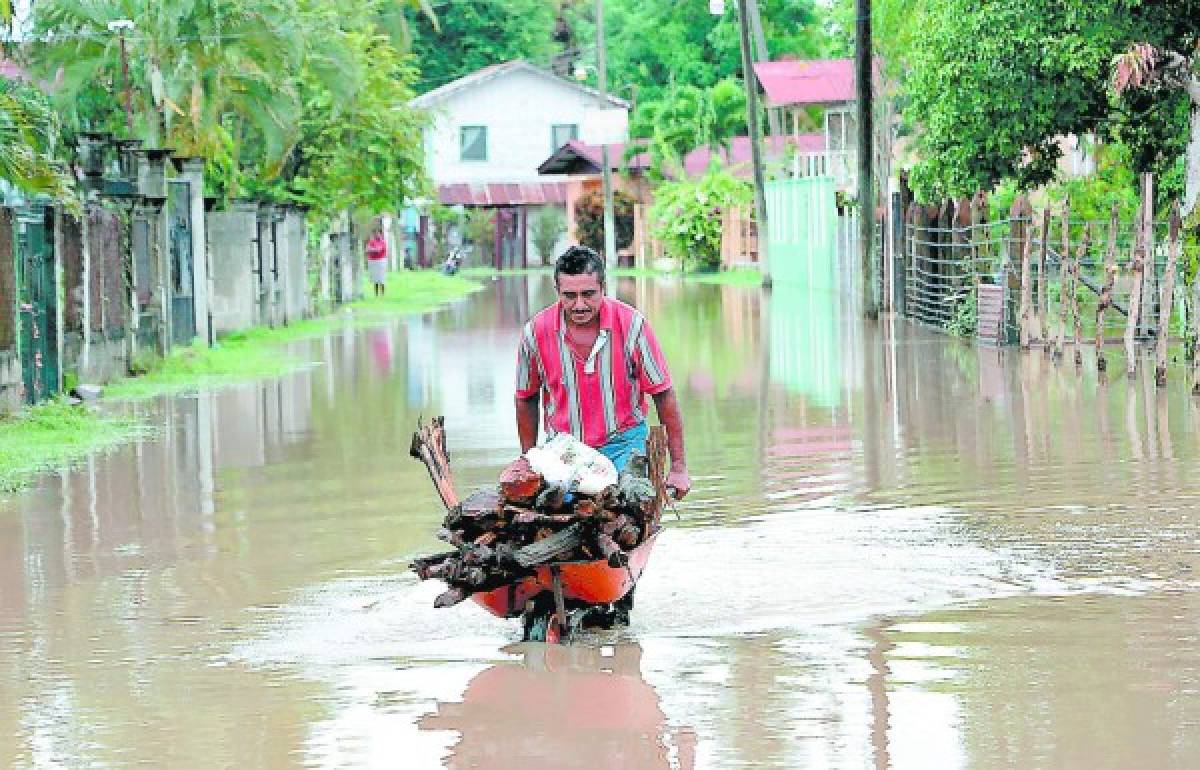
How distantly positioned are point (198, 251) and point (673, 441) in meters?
21.3

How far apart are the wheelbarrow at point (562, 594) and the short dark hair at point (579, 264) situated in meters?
1.12

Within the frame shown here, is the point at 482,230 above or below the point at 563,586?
above

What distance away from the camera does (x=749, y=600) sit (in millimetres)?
10586

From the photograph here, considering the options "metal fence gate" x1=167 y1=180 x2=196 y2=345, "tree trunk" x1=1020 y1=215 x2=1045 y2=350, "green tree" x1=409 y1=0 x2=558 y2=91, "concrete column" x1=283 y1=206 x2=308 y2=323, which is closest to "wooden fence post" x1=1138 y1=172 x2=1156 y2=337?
"tree trunk" x1=1020 y1=215 x2=1045 y2=350

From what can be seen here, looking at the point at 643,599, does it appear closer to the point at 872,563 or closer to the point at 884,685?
the point at 872,563

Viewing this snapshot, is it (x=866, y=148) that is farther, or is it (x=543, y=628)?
(x=866, y=148)

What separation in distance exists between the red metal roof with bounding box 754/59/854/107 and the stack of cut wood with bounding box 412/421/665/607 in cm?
5386

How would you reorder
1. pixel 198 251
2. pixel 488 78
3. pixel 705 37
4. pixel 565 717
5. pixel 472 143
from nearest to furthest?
pixel 565 717 → pixel 198 251 → pixel 488 78 → pixel 705 37 → pixel 472 143

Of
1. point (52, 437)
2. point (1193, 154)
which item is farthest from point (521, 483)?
point (1193, 154)

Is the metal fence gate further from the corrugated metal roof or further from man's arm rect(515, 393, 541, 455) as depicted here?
the corrugated metal roof

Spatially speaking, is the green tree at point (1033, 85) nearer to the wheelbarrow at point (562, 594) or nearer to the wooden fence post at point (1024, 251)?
the wooden fence post at point (1024, 251)

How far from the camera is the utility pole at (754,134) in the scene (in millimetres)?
49562

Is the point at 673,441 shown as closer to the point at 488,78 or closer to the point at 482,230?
the point at 488,78

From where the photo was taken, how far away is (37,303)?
20719mm
